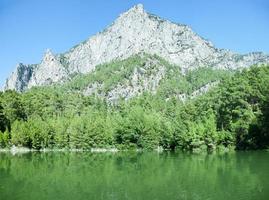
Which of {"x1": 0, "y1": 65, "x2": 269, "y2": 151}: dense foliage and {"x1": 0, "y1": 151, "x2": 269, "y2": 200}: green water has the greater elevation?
{"x1": 0, "y1": 65, "x2": 269, "y2": 151}: dense foliage

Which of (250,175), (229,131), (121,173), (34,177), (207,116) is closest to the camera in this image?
(250,175)

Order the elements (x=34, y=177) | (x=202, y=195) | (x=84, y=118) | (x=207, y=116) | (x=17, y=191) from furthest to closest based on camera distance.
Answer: (x=84, y=118) < (x=207, y=116) < (x=34, y=177) < (x=17, y=191) < (x=202, y=195)

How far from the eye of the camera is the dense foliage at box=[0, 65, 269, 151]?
276 feet

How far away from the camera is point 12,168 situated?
54656 millimetres

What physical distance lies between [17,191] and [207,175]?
19055mm

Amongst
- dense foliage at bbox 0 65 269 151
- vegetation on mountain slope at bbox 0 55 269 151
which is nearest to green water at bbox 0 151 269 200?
vegetation on mountain slope at bbox 0 55 269 151

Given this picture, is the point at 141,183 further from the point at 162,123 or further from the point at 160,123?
the point at 160,123

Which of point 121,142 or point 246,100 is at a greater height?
point 246,100

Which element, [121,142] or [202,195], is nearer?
[202,195]

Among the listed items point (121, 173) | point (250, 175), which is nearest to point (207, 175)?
point (250, 175)

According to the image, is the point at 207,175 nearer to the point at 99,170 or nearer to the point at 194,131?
the point at 99,170

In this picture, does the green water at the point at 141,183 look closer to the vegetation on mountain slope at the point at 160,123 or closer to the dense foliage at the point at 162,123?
the vegetation on mountain slope at the point at 160,123

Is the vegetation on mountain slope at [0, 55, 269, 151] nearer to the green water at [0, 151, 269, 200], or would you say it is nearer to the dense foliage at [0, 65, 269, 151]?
the dense foliage at [0, 65, 269, 151]

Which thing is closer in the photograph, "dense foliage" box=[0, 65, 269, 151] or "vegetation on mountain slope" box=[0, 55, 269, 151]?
"dense foliage" box=[0, 65, 269, 151]
